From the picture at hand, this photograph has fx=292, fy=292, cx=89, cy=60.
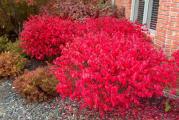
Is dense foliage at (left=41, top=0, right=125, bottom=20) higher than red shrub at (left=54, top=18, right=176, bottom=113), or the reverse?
dense foliage at (left=41, top=0, right=125, bottom=20)

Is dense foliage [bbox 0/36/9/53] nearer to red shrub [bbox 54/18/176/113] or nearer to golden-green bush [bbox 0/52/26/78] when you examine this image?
golden-green bush [bbox 0/52/26/78]

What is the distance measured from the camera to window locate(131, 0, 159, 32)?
6.83 metres

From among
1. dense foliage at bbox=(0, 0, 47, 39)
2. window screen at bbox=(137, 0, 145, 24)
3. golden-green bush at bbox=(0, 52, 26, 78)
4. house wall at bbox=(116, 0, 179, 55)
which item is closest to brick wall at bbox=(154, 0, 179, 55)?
house wall at bbox=(116, 0, 179, 55)

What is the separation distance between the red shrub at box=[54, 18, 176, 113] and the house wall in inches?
39.6

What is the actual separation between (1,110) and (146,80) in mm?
2780

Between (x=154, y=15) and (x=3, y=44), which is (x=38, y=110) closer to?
(x=154, y=15)

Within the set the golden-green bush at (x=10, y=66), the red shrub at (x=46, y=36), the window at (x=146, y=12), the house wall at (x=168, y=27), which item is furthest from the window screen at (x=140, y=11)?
the golden-green bush at (x=10, y=66)

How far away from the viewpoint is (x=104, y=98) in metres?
3.99

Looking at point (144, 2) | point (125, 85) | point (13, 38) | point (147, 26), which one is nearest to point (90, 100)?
point (125, 85)

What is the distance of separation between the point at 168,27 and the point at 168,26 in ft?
0.06

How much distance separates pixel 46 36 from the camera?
679 cm

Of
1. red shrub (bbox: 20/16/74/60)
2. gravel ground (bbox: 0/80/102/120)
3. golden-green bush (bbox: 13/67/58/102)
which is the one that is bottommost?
gravel ground (bbox: 0/80/102/120)

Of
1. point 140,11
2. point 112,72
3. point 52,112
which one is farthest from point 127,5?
point 112,72

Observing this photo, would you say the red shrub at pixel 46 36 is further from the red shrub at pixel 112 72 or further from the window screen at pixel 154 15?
the red shrub at pixel 112 72
